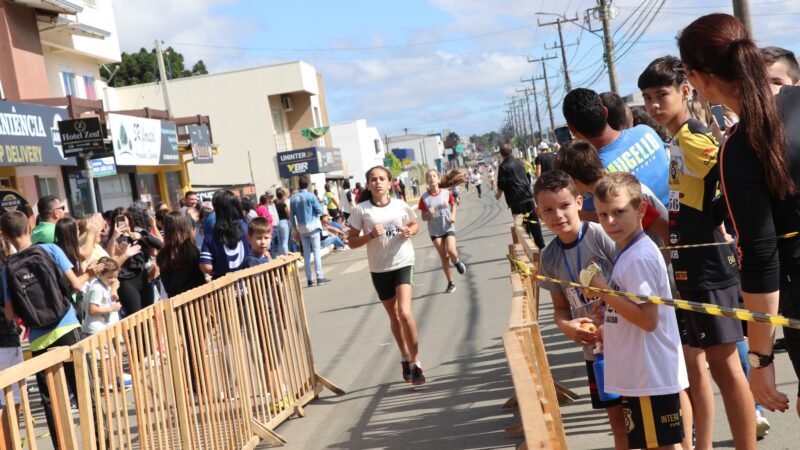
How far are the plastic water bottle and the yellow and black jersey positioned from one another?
21.1 inches

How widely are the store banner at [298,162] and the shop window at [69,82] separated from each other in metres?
20.8

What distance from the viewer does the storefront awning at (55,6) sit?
73.4 ft

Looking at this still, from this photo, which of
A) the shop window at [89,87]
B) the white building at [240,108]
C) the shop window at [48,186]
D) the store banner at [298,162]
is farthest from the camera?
the white building at [240,108]

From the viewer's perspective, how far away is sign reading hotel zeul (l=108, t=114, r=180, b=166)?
2291cm

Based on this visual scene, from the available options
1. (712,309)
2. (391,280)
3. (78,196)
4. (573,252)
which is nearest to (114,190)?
(78,196)

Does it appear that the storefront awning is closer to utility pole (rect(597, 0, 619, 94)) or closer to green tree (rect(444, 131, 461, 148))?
utility pole (rect(597, 0, 619, 94))

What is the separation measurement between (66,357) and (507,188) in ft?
38.8

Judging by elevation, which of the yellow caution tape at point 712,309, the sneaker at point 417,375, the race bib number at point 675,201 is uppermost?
the race bib number at point 675,201

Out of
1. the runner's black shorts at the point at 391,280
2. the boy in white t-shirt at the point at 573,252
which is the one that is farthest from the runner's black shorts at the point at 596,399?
the runner's black shorts at the point at 391,280

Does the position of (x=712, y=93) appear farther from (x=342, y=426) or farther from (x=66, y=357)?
(x=342, y=426)

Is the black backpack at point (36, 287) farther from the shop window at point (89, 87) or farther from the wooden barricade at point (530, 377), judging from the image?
the shop window at point (89, 87)

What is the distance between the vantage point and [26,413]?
4016mm

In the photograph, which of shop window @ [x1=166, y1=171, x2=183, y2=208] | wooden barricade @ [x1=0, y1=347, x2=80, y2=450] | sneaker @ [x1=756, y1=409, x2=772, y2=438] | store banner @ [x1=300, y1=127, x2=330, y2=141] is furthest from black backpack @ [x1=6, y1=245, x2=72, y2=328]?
store banner @ [x1=300, y1=127, x2=330, y2=141]

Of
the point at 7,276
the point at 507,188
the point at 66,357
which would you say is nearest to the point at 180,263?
the point at 7,276
